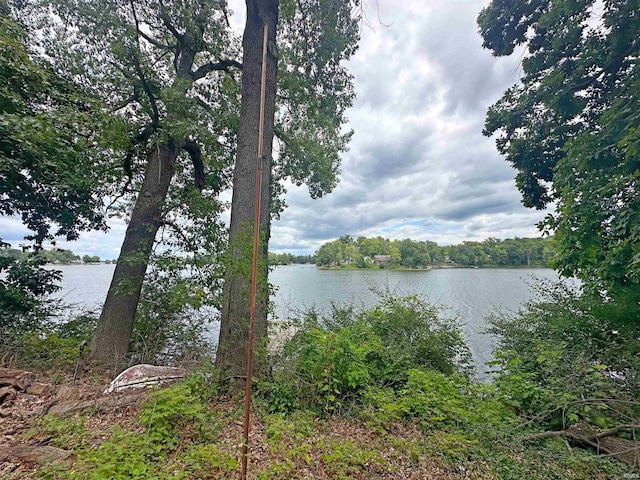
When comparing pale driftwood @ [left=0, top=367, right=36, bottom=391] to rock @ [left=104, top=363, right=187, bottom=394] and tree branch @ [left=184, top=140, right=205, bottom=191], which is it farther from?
tree branch @ [left=184, top=140, right=205, bottom=191]

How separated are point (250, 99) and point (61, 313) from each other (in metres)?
5.38

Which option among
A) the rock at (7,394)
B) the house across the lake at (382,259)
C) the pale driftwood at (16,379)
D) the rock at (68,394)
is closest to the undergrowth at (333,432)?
the rock at (68,394)

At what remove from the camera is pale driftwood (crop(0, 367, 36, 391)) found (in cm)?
262

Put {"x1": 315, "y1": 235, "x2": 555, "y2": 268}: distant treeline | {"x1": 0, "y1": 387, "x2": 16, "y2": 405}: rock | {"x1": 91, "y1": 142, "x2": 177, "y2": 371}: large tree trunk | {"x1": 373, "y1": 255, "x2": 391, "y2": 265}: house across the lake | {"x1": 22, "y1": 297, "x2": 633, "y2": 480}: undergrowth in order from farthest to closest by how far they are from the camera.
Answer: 1. {"x1": 373, "y1": 255, "x2": 391, "y2": 265}: house across the lake
2. {"x1": 315, "y1": 235, "x2": 555, "y2": 268}: distant treeline
3. {"x1": 91, "y1": 142, "x2": 177, "y2": 371}: large tree trunk
4. {"x1": 0, "y1": 387, "x2": 16, "y2": 405}: rock
5. {"x1": 22, "y1": 297, "x2": 633, "y2": 480}: undergrowth

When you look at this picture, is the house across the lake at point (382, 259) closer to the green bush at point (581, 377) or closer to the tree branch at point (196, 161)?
the green bush at point (581, 377)

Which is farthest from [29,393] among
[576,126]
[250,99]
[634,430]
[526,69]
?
[526,69]

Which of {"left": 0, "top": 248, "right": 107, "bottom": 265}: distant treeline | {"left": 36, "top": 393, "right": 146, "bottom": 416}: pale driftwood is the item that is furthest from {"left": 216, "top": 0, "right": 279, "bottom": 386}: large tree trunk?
{"left": 0, "top": 248, "right": 107, "bottom": 265}: distant treeline

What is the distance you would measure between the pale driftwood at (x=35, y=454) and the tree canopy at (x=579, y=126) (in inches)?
190

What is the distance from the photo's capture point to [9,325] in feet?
13.6

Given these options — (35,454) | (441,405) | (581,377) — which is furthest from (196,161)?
(581,377)

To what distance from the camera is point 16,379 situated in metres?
2.70

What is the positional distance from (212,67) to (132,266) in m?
4.03

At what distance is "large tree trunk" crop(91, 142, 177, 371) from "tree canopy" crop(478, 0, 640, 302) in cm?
599

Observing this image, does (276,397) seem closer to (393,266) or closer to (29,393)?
(29,393)
